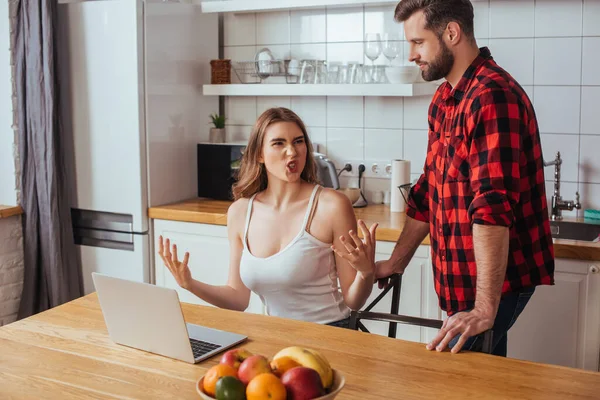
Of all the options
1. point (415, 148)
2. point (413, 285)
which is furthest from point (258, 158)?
point (415, 148)

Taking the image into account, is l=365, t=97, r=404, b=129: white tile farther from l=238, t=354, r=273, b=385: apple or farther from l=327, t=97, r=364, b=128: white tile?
l=238, t=354, r=273, b=385: apple

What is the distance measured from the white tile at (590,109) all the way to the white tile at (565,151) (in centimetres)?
7

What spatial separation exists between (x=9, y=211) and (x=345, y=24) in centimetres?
184

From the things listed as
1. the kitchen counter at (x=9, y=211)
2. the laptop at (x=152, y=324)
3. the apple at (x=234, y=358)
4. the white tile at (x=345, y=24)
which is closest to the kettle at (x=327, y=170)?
the white tile at (x=345, y=24)

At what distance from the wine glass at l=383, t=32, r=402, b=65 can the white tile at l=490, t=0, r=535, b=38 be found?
1.41ft

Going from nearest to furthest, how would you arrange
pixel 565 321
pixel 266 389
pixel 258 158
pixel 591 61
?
pixel 266 389 → pixel 258 158 → pixel 565 321 → pixel 591 61

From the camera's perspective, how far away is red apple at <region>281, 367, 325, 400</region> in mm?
1310

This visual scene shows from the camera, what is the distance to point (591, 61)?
322cm

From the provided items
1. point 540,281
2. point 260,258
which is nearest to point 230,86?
point 260,258

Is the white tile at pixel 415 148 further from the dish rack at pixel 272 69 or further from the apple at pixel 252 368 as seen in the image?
the apple at pixel 252 368

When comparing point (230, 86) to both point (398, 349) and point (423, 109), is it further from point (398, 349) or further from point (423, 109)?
point (398, 349)

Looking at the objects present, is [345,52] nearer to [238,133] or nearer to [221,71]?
[221,71]

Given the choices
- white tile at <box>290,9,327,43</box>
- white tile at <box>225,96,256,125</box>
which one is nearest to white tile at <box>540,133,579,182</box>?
white tile at <box>290,9,327,43</box>

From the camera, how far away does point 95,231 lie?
3.82m
